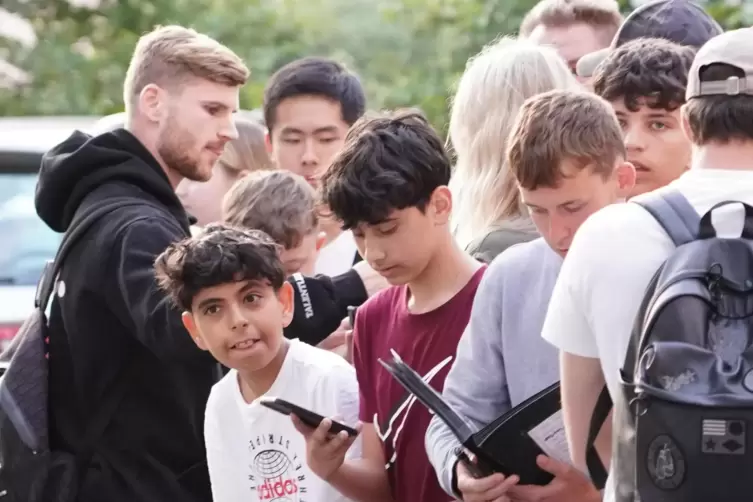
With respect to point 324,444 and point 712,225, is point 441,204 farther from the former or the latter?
point 712,225

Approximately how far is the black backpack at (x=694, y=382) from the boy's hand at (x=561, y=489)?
520mm

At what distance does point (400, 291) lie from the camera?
3.77m

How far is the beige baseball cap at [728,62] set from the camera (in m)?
2.79

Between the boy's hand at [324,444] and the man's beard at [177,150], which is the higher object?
the man's beard at [177,150]

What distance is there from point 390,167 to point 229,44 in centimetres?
1100

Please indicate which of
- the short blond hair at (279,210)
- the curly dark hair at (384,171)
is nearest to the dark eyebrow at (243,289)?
the curly dark hair at (384,171)

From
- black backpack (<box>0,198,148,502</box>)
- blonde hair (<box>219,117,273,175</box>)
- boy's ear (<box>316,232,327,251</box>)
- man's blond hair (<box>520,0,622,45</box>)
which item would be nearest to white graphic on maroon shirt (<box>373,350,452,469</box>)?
black backpack (<box>0,198,148,502</box>)

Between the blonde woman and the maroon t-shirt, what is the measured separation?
8.49 feet

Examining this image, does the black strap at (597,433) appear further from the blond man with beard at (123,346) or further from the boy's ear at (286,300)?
the blond man with beard at (123,346)

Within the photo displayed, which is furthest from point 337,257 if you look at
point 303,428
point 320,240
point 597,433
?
point 597,433

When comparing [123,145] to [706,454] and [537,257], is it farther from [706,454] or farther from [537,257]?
[706,454]

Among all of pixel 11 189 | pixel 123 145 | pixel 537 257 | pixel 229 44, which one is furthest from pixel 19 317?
pixel 229 44

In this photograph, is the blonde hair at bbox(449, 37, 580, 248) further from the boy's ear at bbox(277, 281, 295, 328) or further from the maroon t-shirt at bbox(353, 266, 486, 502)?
the boy's ear at bbox(277, 281, 295, 328)

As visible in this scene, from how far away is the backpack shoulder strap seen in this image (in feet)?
8.89
